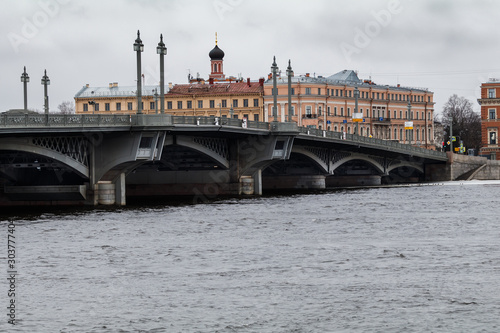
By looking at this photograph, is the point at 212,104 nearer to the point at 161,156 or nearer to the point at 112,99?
the point at 112,99

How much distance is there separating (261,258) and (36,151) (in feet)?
79.7

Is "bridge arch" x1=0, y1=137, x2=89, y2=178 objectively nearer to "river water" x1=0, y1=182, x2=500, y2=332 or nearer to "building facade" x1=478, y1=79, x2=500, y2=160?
"river water" x1=0, y1=182, x2=500, y2=332

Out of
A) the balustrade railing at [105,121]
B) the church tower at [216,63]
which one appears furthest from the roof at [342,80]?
the balustrade railing at [105,121]

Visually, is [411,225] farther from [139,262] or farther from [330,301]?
[330,301]

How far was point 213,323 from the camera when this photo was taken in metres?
20.3

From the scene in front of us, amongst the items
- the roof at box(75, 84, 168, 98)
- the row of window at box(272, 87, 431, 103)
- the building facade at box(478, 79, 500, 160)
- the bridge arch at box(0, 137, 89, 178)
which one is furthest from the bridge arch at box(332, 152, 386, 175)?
the roof at box(75, 84, 168, 98)

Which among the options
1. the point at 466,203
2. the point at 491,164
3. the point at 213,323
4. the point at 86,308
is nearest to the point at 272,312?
the point at 213,323

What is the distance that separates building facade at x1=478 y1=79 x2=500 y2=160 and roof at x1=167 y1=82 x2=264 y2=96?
103ft

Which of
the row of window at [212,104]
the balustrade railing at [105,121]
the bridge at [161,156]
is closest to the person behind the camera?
the balustrade railing at [105,121]

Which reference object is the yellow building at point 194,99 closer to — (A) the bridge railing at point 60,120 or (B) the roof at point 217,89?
(B) the roof at point 217,89

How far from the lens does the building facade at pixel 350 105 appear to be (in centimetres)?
12962

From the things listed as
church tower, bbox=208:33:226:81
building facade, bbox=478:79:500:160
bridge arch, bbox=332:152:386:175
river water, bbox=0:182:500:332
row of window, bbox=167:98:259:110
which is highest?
church tower, bbox=208:33:226:81

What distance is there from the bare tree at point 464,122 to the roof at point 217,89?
31.7 metres

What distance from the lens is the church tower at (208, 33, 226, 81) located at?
5694 inches
